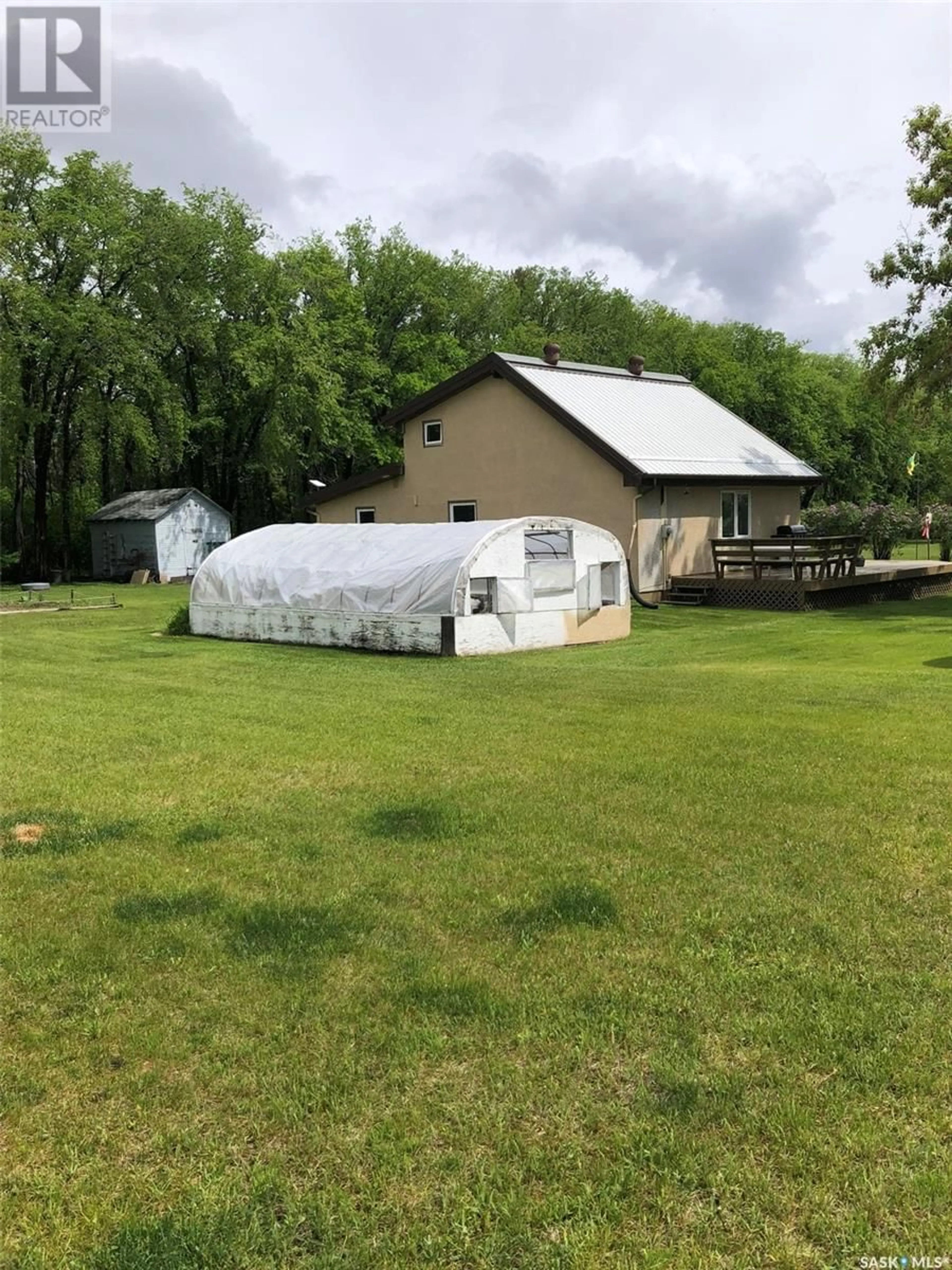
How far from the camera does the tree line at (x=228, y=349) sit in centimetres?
3431

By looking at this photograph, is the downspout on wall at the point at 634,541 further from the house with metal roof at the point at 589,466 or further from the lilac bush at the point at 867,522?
the lilac bush at the point at 867,522

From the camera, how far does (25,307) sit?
32.3 metres

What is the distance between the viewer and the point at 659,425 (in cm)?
2509

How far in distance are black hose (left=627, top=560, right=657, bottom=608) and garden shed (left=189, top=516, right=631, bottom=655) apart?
4.95m

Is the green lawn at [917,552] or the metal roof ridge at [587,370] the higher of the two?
the metal roof ridge at [587,370]

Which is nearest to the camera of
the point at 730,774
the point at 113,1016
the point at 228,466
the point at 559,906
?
the point at 113,1016

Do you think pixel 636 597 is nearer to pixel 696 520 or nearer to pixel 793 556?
pixel 696 520

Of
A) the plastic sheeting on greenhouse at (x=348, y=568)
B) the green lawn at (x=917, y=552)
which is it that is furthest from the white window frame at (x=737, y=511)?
the plastic sheeting on greenhouse at (x=348, y=568)

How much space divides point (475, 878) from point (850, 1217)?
2559 mm

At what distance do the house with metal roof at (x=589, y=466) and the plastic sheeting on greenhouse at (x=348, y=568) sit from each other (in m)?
6.80

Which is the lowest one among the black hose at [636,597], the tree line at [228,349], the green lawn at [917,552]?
the black hose at [636,597]

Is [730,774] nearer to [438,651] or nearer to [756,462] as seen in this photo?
[438,651]

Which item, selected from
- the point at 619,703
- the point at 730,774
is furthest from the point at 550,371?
the point at 730,774

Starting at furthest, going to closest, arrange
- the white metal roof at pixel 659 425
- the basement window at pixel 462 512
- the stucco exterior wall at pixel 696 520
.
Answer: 1. the basement window at pixel 462 512
2. the stucco exterior wall at pixel 696 520
3. the white metal roof at pixel 659 425
